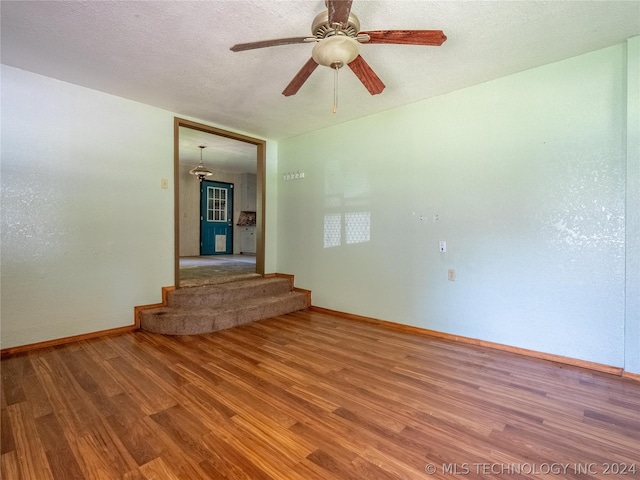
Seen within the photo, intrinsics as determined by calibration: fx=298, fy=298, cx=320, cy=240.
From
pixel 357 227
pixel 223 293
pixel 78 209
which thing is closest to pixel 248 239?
pixel 223 293

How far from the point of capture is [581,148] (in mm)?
2494

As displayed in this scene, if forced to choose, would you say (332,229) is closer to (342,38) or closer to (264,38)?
(264,38)

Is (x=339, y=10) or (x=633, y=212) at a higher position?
(x=339, y=10)

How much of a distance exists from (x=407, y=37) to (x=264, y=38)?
1.12m

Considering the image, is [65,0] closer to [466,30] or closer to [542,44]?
[466,30]

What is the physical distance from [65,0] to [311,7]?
1.56 metres

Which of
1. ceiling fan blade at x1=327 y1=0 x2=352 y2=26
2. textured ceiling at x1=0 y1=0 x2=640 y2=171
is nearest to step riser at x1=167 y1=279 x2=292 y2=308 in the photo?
textured ceiling at x1=0 y1=0 x2=640 y2=171

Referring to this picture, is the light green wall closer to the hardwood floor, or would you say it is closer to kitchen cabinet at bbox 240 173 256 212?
the hardwood floor

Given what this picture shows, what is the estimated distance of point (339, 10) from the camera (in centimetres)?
158

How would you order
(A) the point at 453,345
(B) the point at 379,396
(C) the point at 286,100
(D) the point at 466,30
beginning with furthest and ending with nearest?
(C) the point at 286,100
(A) the point at 453,345
(D) the point at 466,30
(B) the point at 379,396

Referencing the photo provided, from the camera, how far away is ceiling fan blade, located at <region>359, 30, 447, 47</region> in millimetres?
1712

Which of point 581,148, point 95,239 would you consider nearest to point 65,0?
point 95,239

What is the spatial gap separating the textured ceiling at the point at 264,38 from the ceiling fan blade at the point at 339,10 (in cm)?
39

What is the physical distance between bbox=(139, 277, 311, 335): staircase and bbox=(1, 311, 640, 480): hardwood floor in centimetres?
43
